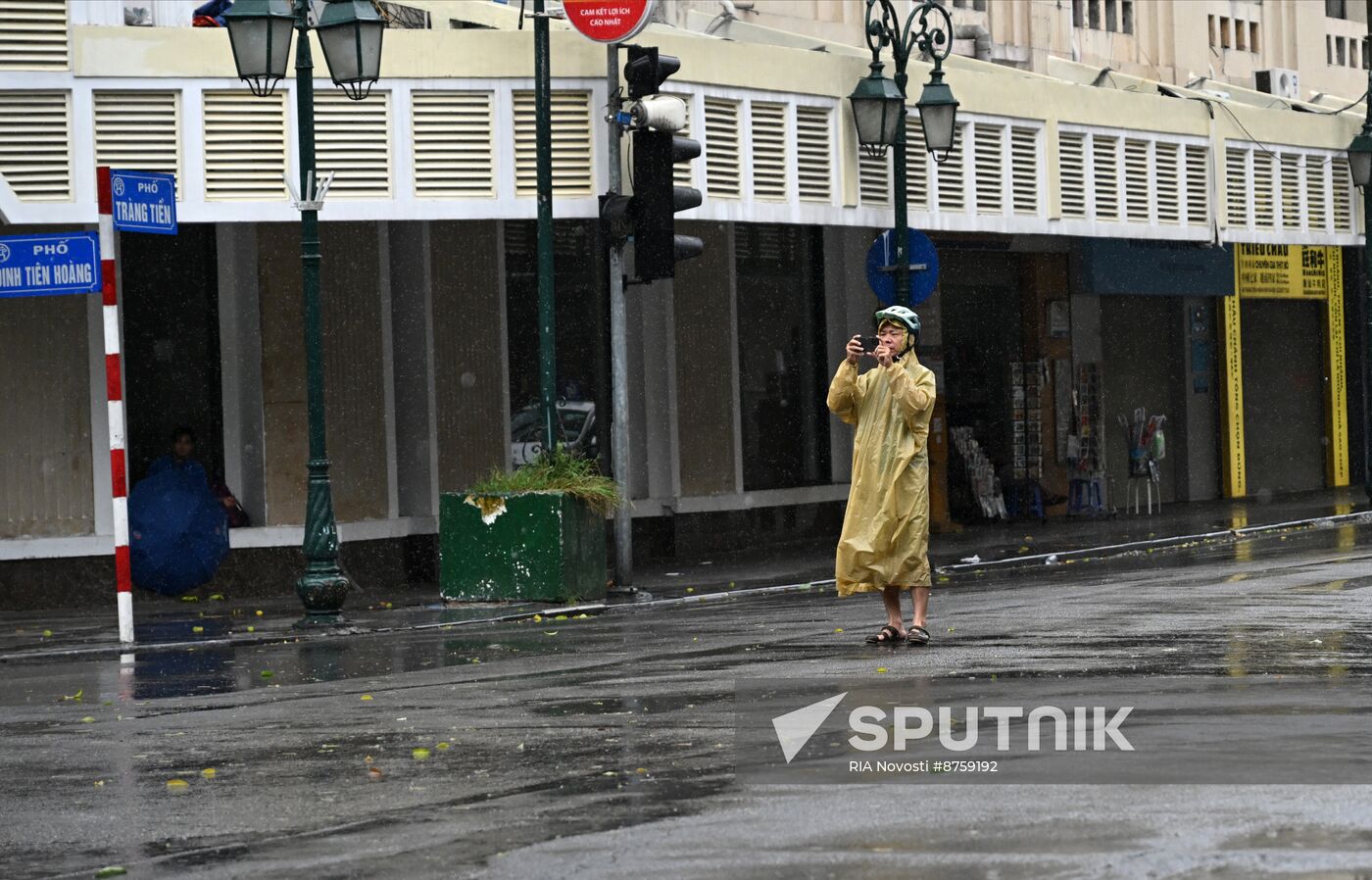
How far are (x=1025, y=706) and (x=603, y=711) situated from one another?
1762 millimetres

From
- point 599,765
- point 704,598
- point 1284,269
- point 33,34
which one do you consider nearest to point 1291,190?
point 1284,269

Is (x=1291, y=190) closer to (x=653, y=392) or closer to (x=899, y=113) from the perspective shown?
(x=899, y=113)

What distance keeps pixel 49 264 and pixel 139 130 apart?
3.11m

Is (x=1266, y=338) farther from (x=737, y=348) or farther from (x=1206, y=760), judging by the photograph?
(x=1206, y=760)

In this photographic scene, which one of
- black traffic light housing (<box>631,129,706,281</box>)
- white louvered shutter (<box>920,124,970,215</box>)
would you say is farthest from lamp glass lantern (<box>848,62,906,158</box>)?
black traffic light housing (<box>631,129,706,281</box>)

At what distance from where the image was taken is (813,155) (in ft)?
70.0

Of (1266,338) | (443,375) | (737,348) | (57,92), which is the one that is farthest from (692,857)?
(1266,338)

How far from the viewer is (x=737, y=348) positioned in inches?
945

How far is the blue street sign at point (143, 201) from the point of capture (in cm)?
1527

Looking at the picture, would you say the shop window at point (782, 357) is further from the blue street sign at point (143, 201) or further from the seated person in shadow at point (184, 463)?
the blue street sign at point (143, 201)

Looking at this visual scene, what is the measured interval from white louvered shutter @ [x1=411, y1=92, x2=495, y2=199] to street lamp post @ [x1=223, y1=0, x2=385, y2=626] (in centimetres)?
229

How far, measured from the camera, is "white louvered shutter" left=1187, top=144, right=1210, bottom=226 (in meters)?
26.4

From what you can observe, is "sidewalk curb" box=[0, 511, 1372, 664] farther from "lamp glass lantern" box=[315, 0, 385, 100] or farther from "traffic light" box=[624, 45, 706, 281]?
"lamp glass lantern" box=[315, 0, 385, 100]

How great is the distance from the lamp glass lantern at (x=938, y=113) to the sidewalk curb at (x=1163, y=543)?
4.08 meters
